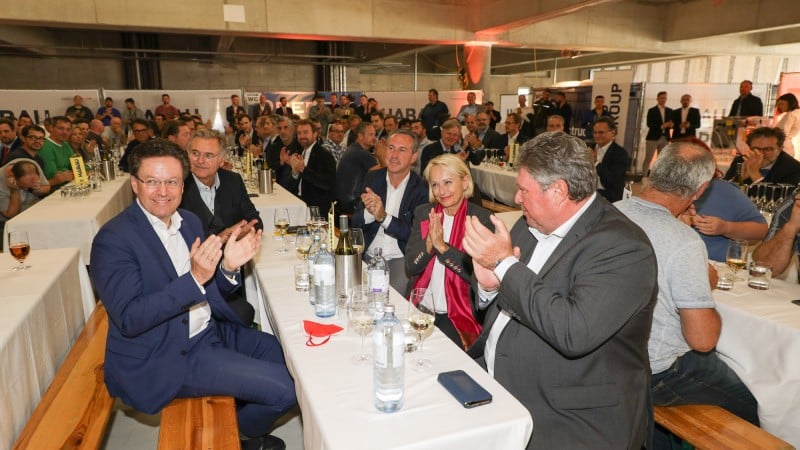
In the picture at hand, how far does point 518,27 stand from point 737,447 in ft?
40.9

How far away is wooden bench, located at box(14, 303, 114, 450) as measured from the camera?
2064 millimetres

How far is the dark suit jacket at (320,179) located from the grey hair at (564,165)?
3.96 metres

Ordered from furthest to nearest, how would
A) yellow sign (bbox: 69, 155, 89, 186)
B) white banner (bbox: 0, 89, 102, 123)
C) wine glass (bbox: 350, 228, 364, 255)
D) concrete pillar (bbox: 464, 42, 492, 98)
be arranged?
concrete pillar (bbox: 464, 42, 492, 98), white banner (bbox: 0, 89, 102, 123), yellow sign (bbox: 69, 155, 89, 186), wine glass (bbox: 350, 228, 364, 255)

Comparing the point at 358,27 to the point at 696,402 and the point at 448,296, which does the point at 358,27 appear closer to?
the point at 448,296

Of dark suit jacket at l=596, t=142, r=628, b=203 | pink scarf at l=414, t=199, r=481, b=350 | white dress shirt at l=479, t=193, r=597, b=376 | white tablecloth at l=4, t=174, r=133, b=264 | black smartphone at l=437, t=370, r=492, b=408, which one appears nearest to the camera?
black smartphone at l=437, t=370, r=492, b=408

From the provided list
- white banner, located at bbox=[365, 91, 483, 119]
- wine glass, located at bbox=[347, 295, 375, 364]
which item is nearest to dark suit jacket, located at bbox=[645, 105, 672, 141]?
white banner, located at bbox=[365, 91, 483, 119]

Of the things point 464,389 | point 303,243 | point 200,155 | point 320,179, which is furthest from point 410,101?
point 464,389

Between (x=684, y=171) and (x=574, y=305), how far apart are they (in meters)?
1.08

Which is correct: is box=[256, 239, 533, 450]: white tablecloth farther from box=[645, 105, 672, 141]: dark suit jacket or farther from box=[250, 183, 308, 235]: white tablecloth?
box=[645, 105, 672, 141]: dark suit jacket

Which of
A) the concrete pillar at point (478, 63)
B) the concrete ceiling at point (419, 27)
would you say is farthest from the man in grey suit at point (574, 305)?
the concrete pillar at point (478, 63)

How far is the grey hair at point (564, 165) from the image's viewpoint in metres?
1.71

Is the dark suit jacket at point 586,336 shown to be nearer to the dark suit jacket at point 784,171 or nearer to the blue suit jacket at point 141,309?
the blue suit jacket at point 141,309

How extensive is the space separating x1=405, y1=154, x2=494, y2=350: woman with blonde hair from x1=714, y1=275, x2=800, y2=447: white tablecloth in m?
1.18

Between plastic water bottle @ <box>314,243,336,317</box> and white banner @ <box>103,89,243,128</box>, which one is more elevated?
white banner @ <box>103,89,243,128</box>
